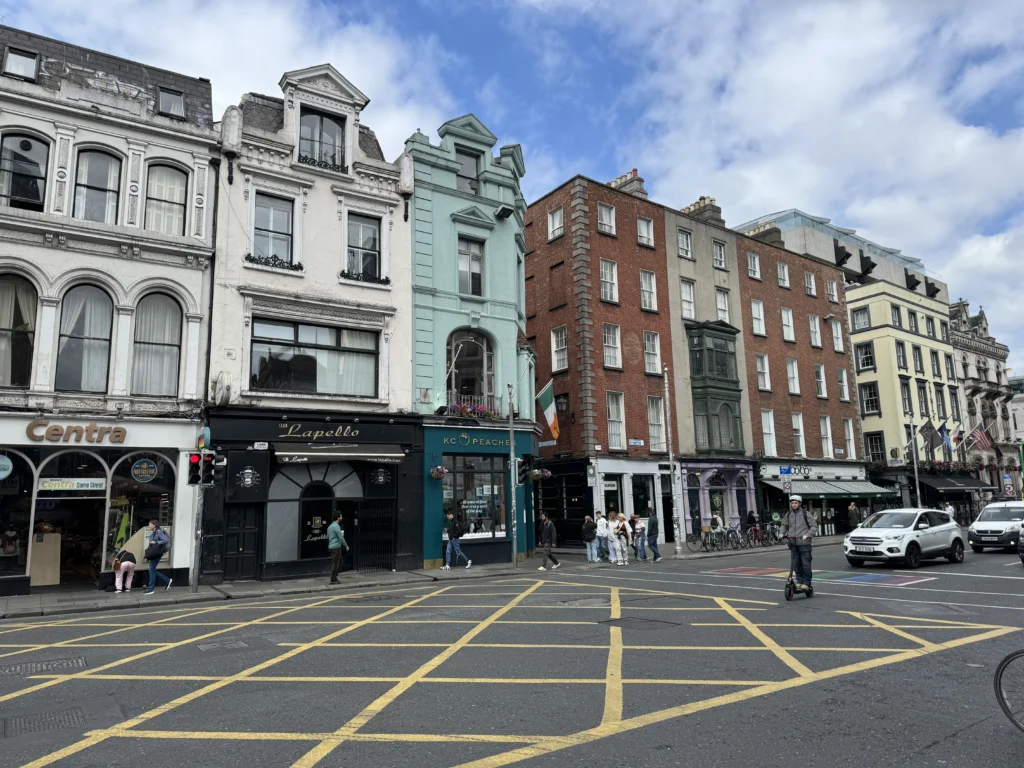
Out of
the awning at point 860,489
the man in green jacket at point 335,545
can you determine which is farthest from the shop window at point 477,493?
the awning at point 860,489

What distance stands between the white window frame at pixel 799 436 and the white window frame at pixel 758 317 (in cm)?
525

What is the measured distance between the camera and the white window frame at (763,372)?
38.0 meters

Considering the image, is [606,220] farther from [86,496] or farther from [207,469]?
[86,496]

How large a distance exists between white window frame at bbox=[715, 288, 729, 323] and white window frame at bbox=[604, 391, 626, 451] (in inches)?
347

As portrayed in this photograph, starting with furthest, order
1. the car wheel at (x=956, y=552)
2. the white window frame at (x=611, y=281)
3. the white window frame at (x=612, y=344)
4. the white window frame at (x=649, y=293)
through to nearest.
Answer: the white window frame at (x=649, y=293), the white window frame at (x=611, y=281), the white window frame at (x=612, y=344), the car wheel at (x=956, y=552)

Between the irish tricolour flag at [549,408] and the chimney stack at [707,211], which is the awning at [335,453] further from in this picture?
the chimney stack at [707,211]

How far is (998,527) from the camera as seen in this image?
869 inches

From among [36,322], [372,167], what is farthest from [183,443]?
[372,167]

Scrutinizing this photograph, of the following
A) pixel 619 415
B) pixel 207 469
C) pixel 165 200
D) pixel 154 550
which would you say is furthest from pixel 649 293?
pixel 154 550

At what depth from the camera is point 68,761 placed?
203 inches

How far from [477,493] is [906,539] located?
12.8 m

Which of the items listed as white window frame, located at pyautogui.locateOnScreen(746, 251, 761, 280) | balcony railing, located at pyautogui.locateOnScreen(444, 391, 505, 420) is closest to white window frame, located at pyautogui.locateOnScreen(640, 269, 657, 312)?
white window frame, located at pyautogui.locateOnScreen(746, 251, 761, 280)

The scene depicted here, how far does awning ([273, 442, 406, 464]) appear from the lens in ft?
62.7

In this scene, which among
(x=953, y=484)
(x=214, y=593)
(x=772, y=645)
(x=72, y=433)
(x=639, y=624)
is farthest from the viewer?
(x=953, y=484)
